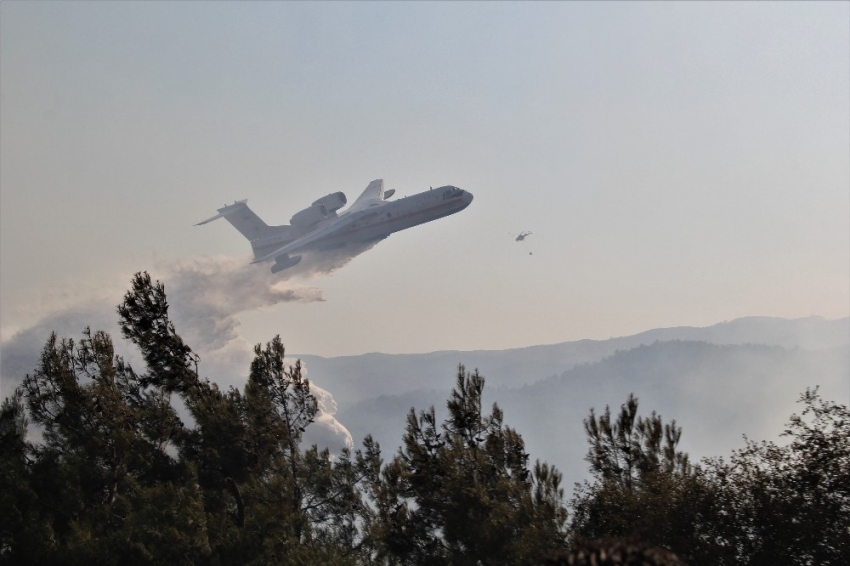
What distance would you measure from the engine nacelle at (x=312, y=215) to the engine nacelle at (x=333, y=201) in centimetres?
66

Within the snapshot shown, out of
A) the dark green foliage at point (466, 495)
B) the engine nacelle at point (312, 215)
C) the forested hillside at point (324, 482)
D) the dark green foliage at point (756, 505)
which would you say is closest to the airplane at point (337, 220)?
the engine nacelle at point (312, 215)

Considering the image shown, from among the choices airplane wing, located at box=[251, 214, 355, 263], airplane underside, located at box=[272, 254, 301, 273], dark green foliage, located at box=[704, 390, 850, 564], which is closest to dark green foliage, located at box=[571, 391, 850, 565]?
dark green foliage, located at box=[704, 390, 850, 564]

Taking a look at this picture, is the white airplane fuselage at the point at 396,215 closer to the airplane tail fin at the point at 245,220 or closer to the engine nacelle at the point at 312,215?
the engine nacelle at the point at 312,215

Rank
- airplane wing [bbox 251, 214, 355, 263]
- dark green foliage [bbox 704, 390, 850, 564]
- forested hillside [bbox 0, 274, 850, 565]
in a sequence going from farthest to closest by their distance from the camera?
1. airplane wing [bbox 251, 214, 355, 263]
2. forested hillside [bbox 0, 274, 850, 565]
3. dark green foliage [bbox 704, 390, 850, 564]

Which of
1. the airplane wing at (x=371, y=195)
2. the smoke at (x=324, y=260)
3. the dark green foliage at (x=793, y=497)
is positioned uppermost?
the airplane wing at (x=371, y=195)

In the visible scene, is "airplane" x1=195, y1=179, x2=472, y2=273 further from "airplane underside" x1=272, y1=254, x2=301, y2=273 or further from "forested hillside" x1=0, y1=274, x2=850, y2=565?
"forested hillside" x1=0, y1=274, x2=850, y2=565

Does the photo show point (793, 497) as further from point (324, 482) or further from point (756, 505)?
point (324, 482)

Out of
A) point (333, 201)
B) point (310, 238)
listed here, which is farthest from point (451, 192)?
point (333, 201)

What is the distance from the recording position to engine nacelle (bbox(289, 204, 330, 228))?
12188 centimetres

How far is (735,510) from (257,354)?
2878cm

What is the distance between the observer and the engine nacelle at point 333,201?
12281 centimetres

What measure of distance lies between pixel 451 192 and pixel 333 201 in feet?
89.2

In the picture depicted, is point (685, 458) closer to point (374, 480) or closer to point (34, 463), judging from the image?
point (374, 480)

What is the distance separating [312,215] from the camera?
122 m
